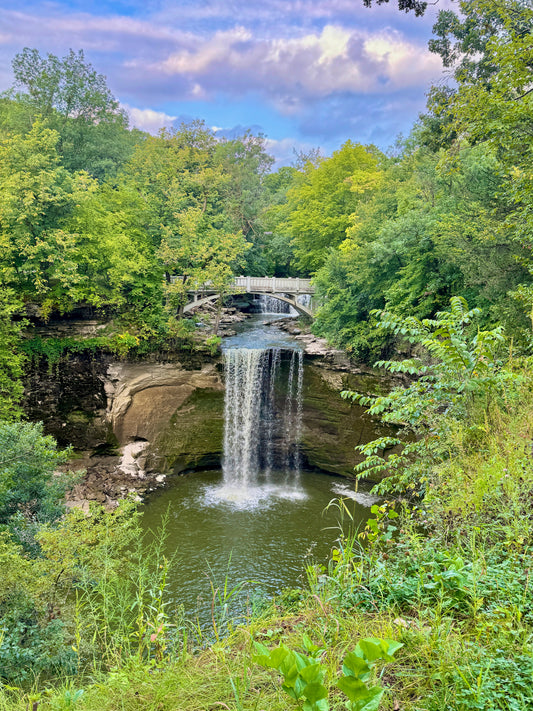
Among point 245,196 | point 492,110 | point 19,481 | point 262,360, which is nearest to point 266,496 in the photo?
point 262,360

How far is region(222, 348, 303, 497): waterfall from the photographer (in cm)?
1538

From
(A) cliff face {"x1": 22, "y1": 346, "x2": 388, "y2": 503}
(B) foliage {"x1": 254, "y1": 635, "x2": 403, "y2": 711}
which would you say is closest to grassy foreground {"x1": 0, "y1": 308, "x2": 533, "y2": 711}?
(B) foliage {"x1": 254, "y1": 635, "x2": 403, "y2": 711}

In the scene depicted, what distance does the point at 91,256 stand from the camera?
14.8 meters

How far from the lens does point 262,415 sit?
15688 millimetres

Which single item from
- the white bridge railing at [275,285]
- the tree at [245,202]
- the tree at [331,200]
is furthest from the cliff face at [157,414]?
the tree at [245,202]

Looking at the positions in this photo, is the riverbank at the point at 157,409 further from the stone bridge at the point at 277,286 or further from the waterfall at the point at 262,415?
the stone bridge at the point at 277,286

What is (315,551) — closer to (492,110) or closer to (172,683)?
(172,683)

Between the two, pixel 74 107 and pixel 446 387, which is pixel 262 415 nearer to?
pixel 446 387

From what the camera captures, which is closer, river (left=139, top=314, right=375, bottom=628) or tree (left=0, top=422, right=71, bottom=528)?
tree (left=0, top=422, right=71, bottom=528)

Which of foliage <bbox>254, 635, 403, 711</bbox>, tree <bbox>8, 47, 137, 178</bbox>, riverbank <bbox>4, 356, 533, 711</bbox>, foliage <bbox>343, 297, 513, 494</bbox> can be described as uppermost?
tree <bbox>8, 47, 137, 178</bbox>

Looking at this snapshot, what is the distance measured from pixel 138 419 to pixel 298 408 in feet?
19.2

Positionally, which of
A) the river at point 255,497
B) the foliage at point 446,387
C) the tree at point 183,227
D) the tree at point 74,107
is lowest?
the river at point 255,497

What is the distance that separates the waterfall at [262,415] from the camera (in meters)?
15.4

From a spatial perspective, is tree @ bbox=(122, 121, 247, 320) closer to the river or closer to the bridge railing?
the bridge railing
